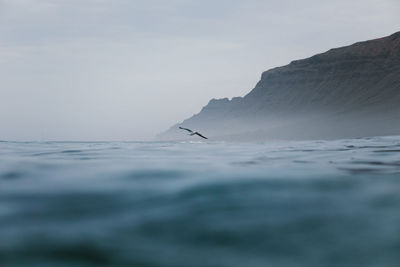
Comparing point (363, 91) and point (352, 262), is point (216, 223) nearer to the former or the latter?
point (352, 262)

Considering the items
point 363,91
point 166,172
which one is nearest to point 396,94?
point 363,91

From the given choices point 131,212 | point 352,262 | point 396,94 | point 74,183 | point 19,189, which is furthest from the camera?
point 396,94

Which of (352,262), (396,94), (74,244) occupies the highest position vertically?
(396,94)

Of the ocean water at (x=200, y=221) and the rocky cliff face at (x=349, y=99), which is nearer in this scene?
the ocean water at (x=200, y=221)

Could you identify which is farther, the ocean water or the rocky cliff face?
the rocky cliff face

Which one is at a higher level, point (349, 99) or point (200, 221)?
point (349, 99)

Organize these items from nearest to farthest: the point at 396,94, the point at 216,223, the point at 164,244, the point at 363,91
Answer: the point at 164,244 → the point at 216,223 → the point at 396,94 → the point at 363,91

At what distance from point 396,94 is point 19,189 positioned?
174866mm

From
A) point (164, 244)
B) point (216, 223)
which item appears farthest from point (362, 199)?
point (164, 244)

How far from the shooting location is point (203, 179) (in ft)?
29.2

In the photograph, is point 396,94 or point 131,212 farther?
point 396,94

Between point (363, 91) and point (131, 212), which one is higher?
point (363, 91)

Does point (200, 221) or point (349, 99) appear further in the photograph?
point (349, 99)

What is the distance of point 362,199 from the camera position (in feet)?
22.7
